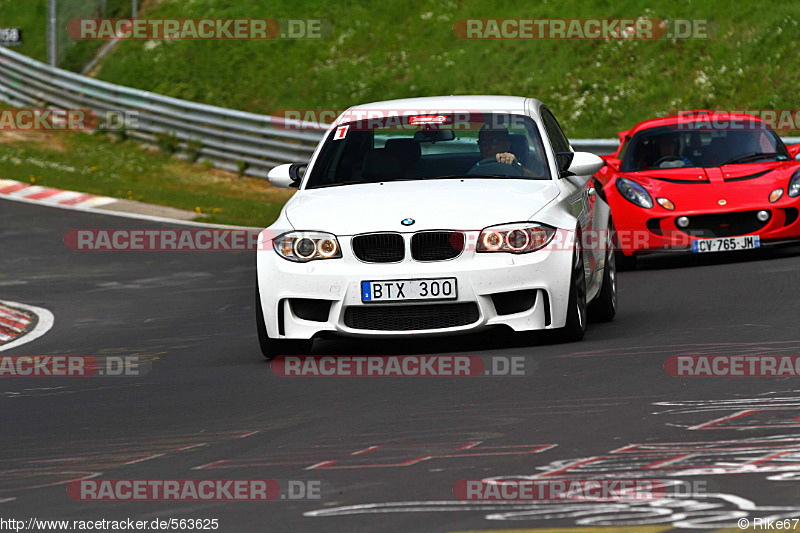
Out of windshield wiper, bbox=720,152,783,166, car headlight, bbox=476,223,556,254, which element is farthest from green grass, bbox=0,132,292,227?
car headlight, bbox=476,223,556,254

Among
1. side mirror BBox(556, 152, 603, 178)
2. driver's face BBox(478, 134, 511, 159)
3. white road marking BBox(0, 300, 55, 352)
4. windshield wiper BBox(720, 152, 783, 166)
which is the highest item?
driver's face BBox(478, 134, 511, 159)

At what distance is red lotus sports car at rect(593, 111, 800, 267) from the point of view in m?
13.6

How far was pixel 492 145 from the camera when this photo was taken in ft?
31.0

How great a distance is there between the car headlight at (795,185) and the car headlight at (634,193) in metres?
1.32

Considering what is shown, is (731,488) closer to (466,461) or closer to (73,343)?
(466,461)

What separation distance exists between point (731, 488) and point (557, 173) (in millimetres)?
4546

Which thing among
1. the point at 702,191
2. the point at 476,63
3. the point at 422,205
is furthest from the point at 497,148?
the point at 476,63

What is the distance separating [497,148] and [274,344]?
1.97 meters

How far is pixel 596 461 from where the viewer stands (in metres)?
5.50

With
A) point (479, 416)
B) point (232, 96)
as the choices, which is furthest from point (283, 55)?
point (479, 416)

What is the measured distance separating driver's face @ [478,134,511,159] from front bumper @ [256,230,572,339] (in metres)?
1.14

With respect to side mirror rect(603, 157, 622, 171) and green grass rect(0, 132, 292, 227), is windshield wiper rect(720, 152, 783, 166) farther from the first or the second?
green grass rect(0, 132, 292, 227)

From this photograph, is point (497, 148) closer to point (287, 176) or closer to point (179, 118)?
point (287, 176)

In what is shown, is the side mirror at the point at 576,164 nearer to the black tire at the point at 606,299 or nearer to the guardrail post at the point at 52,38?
the black tire at the point at 606,299
